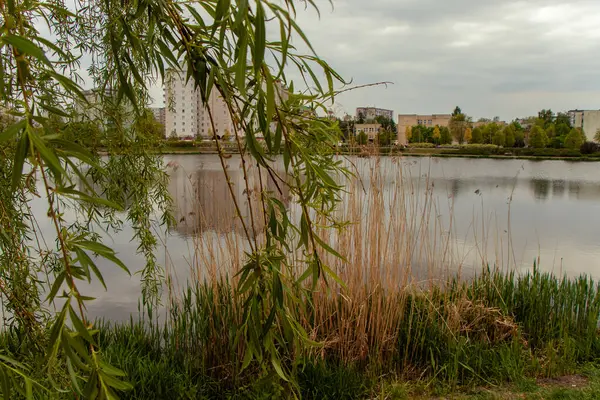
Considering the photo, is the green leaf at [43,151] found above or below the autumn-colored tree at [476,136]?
below

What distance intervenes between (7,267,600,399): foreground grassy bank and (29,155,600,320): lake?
1.21ft

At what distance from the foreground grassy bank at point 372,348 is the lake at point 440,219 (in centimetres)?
37

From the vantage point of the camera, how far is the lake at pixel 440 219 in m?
3.03

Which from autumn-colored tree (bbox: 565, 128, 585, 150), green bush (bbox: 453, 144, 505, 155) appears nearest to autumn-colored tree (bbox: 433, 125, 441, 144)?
green bush (bbox: 453, 144, 505, 155)

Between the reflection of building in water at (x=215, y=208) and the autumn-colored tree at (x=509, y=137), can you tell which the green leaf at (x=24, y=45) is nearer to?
the reflection of building in water at (x=215, y=208)

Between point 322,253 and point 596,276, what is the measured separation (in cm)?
319

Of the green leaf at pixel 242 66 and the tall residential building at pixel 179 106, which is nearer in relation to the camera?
the green leaf at pixel 242 66

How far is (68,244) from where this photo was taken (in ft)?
2.00

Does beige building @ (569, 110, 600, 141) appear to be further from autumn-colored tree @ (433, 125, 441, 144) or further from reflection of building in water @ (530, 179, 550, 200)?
reflection of building in water @ (530, 179, 550, 200)

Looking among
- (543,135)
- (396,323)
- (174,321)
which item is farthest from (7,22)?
(543,135)

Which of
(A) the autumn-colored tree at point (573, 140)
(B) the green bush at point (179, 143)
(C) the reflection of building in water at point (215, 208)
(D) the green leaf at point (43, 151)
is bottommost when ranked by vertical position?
(C) the reflection of building in water at point (215, 208)

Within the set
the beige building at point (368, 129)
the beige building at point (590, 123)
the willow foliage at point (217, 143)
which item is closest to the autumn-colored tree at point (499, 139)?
the beige building at point (590, 123)

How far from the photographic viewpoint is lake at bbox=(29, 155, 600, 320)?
3.03 metres

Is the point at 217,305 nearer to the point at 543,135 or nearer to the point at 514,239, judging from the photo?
the point at 514,239
